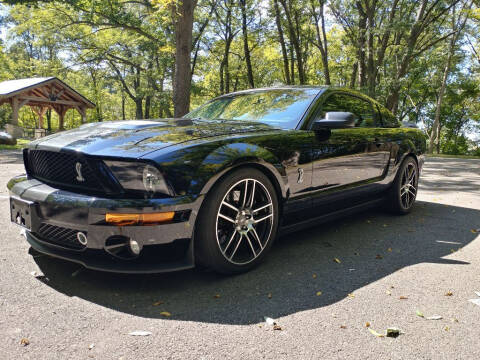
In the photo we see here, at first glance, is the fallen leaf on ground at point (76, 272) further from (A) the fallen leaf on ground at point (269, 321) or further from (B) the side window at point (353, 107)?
(B) the side window at point (353, 107)

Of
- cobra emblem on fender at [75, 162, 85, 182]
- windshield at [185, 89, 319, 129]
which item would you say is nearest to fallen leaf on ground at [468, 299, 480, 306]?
windshield at [185, 89, 319, 129]

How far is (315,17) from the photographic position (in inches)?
763

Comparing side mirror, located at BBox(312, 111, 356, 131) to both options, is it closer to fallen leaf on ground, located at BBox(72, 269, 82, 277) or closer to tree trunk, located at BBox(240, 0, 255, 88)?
fallen leaf on ground, located at BBox(72, 269, 82, 277)

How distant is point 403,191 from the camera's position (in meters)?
4.74

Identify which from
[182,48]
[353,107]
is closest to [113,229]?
[353,107]

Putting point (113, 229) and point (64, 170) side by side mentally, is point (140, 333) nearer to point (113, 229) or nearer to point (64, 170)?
point (113, 229)

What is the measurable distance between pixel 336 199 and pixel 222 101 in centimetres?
168

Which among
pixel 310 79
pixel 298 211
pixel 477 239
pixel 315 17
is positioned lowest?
pixel 477 239

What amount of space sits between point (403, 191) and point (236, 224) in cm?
293

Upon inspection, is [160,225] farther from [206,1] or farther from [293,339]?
[206,1]

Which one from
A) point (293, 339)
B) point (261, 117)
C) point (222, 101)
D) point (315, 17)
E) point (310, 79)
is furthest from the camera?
point (310, 79)

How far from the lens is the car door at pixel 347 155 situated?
331cm

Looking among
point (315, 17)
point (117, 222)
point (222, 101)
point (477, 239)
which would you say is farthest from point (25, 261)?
point (315, 17)

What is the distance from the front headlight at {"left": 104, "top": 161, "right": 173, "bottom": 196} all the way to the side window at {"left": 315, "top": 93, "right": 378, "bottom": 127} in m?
1.74
